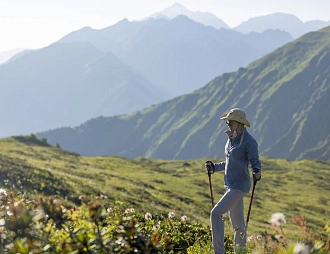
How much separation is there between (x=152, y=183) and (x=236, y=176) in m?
54.4

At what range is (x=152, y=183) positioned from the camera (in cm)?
6375

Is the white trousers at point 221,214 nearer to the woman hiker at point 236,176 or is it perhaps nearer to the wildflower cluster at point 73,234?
the woman hiker at point 236,176

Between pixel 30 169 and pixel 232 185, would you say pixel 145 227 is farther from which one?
pixel 30 169

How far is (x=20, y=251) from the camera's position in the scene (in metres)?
3.94

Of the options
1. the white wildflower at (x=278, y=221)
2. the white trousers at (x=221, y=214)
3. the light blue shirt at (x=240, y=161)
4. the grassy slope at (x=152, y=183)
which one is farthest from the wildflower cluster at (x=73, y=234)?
the grassy slope at (x=152, y=183)

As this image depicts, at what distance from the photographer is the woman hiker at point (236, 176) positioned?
31.4 ft

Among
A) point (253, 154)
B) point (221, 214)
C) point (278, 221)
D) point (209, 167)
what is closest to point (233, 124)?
point (253, 154)

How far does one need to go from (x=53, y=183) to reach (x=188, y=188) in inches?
1703

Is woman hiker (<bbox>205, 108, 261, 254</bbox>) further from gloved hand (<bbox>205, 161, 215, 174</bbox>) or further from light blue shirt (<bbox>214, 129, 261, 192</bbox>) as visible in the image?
gloved hand (<bbox>205, 161, 215, 174</bbox>)

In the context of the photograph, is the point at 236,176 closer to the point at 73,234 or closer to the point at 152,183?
the point at 73,234

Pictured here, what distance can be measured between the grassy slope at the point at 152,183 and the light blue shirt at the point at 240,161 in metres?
2.04

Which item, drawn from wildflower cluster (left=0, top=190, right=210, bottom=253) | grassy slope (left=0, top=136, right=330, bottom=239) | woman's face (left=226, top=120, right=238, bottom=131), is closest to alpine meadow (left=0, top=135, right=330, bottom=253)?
wildflower cluster (left=0, top=190, right=210, bottom=253)

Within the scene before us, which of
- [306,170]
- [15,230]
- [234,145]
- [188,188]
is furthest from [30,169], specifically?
[306,170]

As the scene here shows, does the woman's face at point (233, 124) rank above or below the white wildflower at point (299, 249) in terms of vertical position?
above
